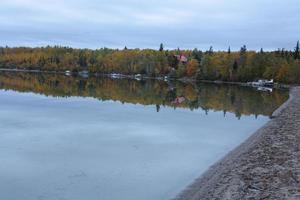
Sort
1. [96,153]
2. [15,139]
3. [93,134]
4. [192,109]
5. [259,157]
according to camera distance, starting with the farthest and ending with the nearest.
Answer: [192,109] < [93,134] < [15,139] < [96,153] < [259,157]

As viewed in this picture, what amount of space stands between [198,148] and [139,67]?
6433 inches

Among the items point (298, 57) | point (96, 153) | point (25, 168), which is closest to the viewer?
point (25, 168)

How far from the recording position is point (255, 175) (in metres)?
19.3

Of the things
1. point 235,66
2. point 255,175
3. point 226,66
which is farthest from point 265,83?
point 255,175

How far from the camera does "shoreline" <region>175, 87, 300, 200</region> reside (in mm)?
16625

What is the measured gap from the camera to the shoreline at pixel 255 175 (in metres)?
16.6

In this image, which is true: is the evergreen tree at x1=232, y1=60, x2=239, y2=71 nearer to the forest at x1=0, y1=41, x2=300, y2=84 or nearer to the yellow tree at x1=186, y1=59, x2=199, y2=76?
the forest at x1=0, y1=41, x2=300, y2=84

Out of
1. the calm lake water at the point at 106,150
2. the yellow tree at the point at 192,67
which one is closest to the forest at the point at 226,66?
the yellow tree at the point at 192,67

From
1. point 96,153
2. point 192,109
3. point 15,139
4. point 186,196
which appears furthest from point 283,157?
point 192,109

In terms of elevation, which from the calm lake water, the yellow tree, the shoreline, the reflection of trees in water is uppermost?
the yellow tree

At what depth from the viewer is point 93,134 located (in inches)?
1253

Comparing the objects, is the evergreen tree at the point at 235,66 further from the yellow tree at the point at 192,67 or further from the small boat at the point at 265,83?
the yellow tree at the point at 192,67

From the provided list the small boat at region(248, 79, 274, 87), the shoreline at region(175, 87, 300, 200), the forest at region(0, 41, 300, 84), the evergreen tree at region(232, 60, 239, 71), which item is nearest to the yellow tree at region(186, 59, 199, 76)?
the forest at region(0, 41, 300, 84)

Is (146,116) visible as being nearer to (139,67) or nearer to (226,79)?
(226,79)
